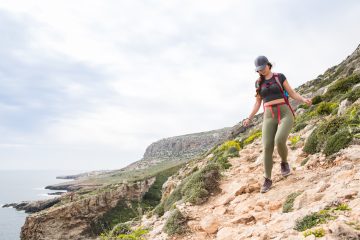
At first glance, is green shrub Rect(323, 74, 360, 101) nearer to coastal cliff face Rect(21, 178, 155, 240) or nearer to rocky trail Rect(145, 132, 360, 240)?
→ rocky trail Rect(145, 132, 360, 240)

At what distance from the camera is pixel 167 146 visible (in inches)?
7766

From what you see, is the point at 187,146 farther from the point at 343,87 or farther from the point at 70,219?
the point at 343,87

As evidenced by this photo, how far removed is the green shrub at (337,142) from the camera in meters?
7.79

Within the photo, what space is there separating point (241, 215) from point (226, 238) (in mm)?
904

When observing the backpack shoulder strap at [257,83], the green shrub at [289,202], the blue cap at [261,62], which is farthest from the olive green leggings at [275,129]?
the green shrub at [289,202]

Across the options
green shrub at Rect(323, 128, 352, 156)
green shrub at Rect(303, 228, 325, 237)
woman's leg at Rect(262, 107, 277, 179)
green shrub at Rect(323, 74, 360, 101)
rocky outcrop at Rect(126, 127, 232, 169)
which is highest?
rocky outcrop at Rect(126, 127, 232, 169)

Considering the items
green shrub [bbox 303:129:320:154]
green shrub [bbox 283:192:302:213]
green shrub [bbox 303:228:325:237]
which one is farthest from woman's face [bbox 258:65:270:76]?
green shrub [bbox 303:228:325:237]

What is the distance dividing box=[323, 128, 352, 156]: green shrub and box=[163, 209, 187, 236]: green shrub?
12.7ft

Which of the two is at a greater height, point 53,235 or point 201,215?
point 201,215

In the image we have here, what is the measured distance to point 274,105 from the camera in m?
6.95

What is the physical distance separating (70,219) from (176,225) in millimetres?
56148

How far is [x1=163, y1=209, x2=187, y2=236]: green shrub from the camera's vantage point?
721 cm

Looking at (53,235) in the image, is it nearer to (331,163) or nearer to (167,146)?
(331,163)

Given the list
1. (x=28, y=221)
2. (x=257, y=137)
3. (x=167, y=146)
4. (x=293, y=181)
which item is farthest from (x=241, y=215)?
(x=167, y=146)
